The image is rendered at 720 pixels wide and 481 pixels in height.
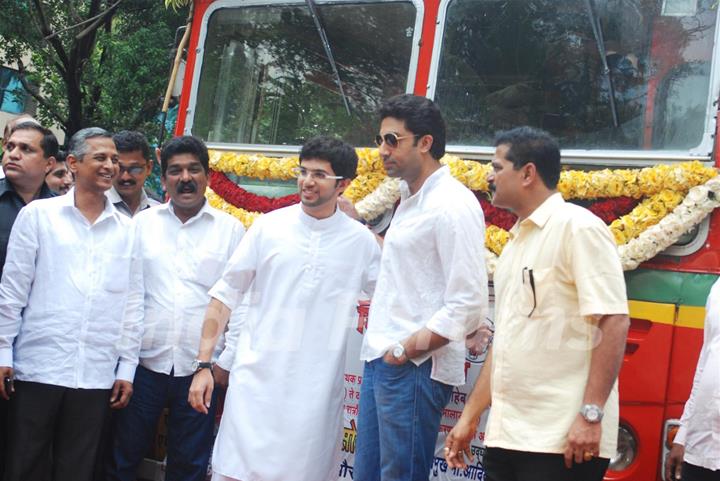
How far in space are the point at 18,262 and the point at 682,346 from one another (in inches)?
106

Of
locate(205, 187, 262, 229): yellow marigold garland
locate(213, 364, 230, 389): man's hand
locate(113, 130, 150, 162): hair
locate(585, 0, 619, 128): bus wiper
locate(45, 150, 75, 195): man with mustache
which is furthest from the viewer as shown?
locate(45, 150, 75, 195): man with mustache

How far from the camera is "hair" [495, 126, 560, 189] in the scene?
8.75 feet

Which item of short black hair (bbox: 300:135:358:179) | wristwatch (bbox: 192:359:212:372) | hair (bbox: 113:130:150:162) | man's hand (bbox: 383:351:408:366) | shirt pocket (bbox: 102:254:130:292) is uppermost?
hair (bbox: 113:130:150:162)

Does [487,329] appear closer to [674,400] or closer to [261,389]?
[674,400]

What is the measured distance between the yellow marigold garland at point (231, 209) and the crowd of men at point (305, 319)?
0.85ft

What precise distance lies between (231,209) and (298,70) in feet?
2.70

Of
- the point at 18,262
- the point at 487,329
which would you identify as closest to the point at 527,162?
the point at 487,329

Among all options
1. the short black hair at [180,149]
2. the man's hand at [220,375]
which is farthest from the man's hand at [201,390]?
the short black hair at [180,149]

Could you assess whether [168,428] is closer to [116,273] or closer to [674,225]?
[116,273]

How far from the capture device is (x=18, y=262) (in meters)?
3.56

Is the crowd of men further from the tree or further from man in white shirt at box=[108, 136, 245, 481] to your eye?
the tree

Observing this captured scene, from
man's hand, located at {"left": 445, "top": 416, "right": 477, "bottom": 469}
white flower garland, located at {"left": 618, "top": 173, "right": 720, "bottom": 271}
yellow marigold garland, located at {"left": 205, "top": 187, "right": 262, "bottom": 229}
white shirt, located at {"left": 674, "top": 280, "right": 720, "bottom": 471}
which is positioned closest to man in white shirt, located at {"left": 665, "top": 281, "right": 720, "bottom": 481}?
white shirt, located at {"left": 674, "top": 280, "right": 720, "bottom": 471}

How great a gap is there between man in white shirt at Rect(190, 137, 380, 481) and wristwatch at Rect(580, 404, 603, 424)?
1.28 m

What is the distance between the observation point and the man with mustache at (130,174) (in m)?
4.50
